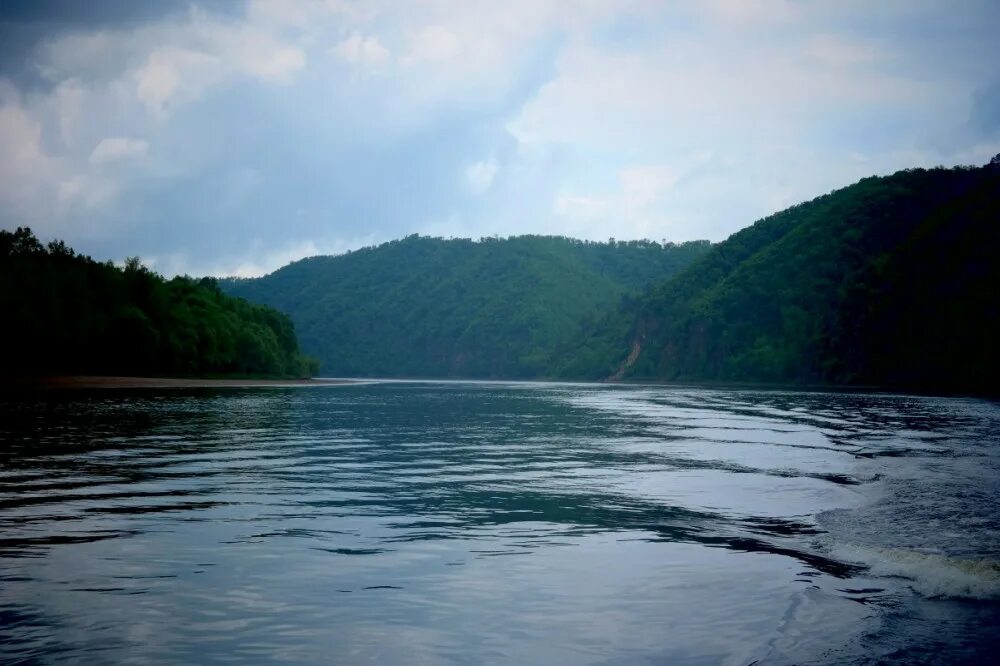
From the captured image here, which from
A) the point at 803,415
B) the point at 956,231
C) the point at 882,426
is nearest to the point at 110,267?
the point at 803,415

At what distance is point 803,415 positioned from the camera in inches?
2303

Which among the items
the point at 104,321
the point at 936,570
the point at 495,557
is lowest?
the point at 495,557

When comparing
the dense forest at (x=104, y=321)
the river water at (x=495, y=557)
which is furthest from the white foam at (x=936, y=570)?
the dense forest at (x=104, y=321)

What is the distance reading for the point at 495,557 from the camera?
13.4 m

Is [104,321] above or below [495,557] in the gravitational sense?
above

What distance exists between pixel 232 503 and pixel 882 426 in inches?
1486

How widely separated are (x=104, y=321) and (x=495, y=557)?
11628 cm

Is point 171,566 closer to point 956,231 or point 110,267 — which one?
point 110,267

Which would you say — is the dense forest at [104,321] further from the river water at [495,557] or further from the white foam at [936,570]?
the white foam at [936,570]

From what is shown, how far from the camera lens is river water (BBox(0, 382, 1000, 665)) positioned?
29.6ft

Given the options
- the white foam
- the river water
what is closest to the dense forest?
the river water

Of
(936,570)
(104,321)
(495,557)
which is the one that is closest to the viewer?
(936,570)

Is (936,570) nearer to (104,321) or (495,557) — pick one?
(495,557)

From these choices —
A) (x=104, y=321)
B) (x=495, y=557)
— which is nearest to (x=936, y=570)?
(x=495, y=557)
